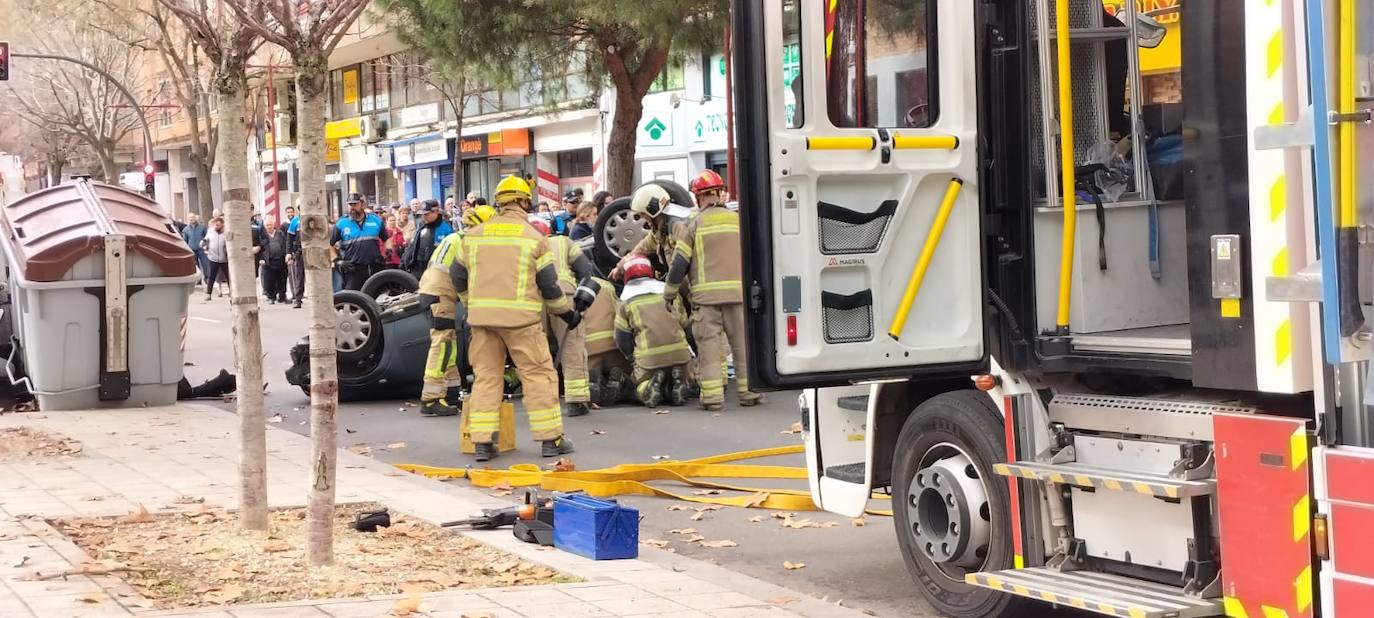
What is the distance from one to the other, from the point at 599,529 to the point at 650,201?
25.3ft

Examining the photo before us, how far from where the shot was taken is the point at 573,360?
13000 mm

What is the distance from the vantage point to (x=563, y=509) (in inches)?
283

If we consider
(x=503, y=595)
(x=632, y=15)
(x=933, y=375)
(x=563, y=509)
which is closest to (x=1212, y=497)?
(x=933, y=375)

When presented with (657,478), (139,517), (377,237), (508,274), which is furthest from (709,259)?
(377,237)

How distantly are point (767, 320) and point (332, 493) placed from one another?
2095 millimetres

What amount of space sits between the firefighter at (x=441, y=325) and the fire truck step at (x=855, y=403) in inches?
210

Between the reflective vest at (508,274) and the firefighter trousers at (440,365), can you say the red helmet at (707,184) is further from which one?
the reflective vest at (508,274)

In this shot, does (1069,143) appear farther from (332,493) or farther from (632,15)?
(632,15)

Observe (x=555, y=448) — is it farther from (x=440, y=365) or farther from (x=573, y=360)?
(x=440, y=365)

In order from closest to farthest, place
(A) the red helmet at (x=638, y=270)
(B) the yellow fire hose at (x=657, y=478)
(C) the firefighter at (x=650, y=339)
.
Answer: (B) the yellow fire hose at (x=657, y=478), (C) the firefighter at (x=650, y=339), (A) the red helmet at (x=638, y=270)

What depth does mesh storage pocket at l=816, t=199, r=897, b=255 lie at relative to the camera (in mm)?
5578

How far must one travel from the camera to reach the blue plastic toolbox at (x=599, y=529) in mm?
6969

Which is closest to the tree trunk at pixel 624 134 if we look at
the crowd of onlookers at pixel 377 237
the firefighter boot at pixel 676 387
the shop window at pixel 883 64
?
the crowd of onlookers at pixel 377 237

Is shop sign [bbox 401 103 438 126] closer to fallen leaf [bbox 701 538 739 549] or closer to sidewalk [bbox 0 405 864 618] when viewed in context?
sidewalk [bbox 0 405 864 618]
